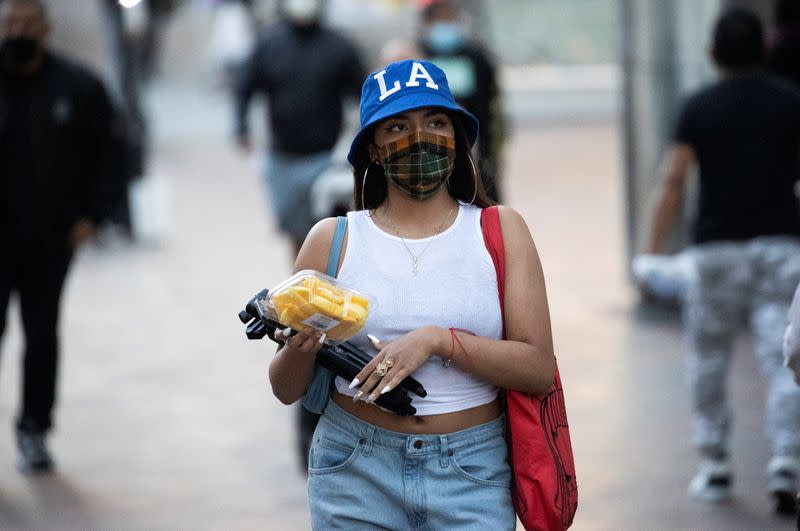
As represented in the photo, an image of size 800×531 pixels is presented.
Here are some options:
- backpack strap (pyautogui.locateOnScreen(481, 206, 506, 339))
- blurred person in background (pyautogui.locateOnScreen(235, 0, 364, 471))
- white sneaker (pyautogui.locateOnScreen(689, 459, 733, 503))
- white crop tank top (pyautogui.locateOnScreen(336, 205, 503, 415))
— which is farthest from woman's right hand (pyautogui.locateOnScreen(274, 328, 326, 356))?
blurred person in background (pyautogui.locateOnScreen(235, 0, 364, 471))

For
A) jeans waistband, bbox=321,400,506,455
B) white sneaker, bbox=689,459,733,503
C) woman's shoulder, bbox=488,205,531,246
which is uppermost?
woman's shoulder, bbox=488,205,531,246

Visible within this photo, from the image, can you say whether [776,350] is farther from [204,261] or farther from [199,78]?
[199,78]

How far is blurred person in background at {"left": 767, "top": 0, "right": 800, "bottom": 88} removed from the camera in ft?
27.5

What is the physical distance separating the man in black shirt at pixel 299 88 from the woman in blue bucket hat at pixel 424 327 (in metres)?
5.02

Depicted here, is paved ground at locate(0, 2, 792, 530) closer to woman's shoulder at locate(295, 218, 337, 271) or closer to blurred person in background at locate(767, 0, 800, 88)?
blurred person in background at locate(767, 0, 800, 88)

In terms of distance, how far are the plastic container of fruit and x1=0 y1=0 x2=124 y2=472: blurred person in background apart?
12.2 ft

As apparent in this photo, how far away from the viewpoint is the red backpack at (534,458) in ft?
10.1

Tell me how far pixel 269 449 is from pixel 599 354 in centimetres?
251

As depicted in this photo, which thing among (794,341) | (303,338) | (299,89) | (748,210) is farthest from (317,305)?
(299,89)

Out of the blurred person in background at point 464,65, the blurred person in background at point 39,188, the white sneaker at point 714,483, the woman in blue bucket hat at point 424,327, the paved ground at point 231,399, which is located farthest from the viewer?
the blurred person in background at point 464,65

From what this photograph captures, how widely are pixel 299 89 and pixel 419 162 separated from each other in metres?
5.59

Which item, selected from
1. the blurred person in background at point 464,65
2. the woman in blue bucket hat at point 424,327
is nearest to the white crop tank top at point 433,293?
the woman in blue bucket hat at point 424,327

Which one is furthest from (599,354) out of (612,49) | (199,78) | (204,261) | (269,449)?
(199,78)

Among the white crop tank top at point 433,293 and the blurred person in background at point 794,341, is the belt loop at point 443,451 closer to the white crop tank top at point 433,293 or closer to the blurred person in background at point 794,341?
the white crop tank top at point 433,293
